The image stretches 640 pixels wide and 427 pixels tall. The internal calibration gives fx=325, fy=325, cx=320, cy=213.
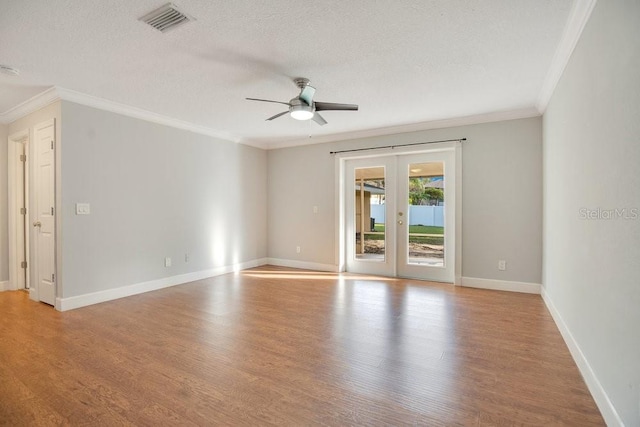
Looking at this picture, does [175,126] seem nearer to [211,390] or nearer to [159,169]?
[159,169]

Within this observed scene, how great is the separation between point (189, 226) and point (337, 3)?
4.19 meters

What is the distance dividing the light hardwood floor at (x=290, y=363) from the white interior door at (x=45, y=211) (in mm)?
336

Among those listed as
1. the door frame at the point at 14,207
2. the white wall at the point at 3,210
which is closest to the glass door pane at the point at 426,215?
the door frame at the point at 14,207

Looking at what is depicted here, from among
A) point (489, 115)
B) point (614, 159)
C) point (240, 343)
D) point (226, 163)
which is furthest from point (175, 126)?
point (614, 159)

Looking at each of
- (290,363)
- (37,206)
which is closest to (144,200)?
(37,206)

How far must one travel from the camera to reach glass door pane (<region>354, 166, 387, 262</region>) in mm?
5742

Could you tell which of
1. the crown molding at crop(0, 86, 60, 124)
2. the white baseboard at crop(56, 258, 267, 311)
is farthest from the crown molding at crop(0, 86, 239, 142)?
the white baseboard at crop(56, 258, 267, 311)

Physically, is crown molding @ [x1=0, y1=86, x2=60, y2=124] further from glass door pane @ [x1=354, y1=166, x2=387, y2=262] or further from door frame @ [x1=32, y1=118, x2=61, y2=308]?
glass door pane @ [x1=354, y1=166, x2=387, y2=262]

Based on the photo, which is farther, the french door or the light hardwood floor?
the french door

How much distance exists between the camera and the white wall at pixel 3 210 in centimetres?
468

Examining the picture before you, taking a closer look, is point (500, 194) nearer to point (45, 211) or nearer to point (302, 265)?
point (302, 265)

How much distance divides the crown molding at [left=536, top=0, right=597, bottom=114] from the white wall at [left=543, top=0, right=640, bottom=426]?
9 centimetres

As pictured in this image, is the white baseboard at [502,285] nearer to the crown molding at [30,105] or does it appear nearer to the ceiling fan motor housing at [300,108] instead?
the ceiling fan motor housing at [300,108]

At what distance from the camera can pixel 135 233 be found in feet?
14.9
